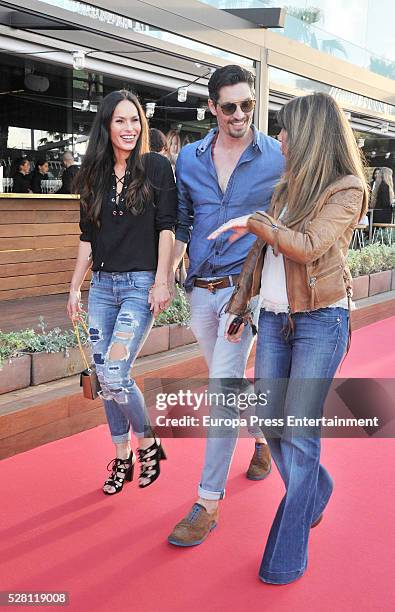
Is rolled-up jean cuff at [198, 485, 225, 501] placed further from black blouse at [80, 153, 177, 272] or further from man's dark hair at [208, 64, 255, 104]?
man's dark hair at [208, 64, 255, 104]

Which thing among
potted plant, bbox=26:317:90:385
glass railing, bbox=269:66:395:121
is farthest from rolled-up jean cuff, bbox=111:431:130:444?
glass railing, bbox=269:66:395:121

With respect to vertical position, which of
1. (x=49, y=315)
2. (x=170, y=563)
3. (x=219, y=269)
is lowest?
(x=170, y=563)

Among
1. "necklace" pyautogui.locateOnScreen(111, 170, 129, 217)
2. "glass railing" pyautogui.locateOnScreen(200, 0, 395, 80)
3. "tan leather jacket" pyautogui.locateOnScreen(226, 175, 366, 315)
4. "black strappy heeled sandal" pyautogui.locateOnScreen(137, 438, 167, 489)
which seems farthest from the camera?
"glass railing" pyautogui.locateOnScreen(200, 0, 395, 80)

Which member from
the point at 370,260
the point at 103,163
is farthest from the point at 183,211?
the point at 370,260

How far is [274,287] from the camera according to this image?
103 inches

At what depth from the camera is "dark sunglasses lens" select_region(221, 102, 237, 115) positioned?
3.04 meters

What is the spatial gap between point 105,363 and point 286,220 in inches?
42.1

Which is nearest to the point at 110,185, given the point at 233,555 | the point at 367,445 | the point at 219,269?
the point at 219,269

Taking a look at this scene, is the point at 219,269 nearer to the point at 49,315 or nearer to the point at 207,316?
the point at 207,316

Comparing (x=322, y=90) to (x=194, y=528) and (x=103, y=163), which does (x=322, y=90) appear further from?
(x=194, y=528)

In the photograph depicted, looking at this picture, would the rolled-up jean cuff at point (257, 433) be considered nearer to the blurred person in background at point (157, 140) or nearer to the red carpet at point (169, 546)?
the red carpet at point (169, 546)

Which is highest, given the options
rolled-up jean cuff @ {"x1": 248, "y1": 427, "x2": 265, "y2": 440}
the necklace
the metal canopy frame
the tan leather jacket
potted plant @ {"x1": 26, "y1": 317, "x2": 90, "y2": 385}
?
the metal canopy frame

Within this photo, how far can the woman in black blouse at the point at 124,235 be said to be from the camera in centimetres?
316

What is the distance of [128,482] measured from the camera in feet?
11.5
